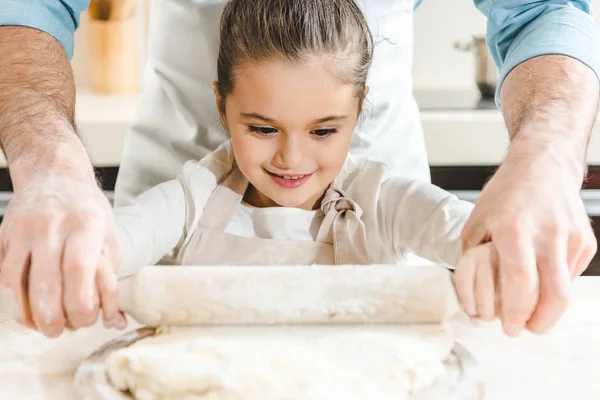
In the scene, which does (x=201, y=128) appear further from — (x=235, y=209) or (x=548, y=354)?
(x=548, y=354)

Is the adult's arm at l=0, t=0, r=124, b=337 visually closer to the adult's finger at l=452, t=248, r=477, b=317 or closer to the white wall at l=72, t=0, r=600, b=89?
the adult's finger at l=452, t=248, r=477, b=317

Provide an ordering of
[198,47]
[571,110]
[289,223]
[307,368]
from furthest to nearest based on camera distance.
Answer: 1. [198,47]
2. [289,223]
3. [571,110]
4. [307,368]

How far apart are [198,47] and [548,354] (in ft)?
2.95

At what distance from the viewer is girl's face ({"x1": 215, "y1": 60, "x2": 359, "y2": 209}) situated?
47.3 inches

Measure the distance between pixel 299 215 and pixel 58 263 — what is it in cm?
61

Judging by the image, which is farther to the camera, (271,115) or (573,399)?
(271,115)

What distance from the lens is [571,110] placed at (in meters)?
1.14

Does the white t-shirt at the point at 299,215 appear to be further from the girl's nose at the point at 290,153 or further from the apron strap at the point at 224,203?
the girl's nose at the point at 290,153

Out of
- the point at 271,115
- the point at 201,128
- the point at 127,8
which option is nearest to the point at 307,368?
the point at 271,115

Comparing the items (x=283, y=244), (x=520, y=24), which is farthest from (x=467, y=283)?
(x=520, y=24)

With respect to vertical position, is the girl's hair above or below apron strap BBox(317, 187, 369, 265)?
above

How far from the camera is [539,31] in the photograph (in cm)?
134

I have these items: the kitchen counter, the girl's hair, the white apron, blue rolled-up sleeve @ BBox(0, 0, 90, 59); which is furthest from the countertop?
the kitchen counter

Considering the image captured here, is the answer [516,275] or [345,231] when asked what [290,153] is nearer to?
[345,231]
